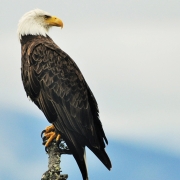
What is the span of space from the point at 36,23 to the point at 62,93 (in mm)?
2107

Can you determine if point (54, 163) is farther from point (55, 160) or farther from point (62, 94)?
point (62, 94)

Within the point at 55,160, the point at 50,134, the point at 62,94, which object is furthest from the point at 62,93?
the point at 55,160

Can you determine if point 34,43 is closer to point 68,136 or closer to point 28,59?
point 28,59

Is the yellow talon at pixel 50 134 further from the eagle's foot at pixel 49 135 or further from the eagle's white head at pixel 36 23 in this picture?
the eagle's white head at pixel 36 23

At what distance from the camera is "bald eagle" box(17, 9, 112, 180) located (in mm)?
11516

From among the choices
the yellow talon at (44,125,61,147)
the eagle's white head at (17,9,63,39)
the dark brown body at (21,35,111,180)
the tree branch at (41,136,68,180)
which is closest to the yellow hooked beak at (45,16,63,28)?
the eagle's white head at (17,9,63,39)

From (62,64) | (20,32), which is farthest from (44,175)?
(20,32)

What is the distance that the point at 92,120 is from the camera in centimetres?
1186

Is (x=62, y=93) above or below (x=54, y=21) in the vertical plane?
below

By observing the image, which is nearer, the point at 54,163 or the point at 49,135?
the point at 54,163

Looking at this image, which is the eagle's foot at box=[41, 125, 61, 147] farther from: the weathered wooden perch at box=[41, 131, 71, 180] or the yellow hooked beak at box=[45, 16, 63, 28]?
the yellow hooked beak at box=[45, 16, 63, 28]

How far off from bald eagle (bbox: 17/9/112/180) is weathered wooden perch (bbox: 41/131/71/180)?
0.19 m

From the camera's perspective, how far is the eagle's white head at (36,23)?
43.6 ft

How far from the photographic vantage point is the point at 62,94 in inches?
479
